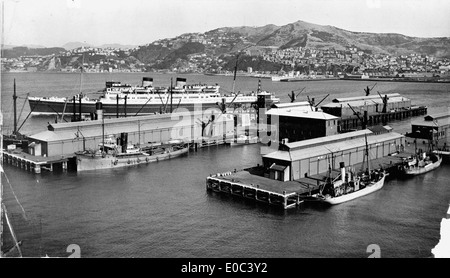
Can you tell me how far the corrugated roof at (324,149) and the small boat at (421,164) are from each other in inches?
88.5

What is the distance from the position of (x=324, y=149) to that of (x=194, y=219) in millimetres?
8868

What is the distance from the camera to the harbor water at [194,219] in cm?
1602

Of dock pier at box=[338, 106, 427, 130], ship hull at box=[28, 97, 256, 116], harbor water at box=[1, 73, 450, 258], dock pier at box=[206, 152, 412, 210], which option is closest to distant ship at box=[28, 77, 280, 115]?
ship hull at box=[28, 97, 256, 116]

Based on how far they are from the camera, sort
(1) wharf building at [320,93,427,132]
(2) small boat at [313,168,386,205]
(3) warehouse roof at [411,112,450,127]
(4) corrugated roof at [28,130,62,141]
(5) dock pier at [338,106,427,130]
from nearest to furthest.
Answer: (2) small boat at [313,168,386,205], (4) corrugated roof at [28,130,62,141], (3) warehouse roof at [411,112,450,127], (5) dock pier at [338,106,427,130], (1) wharf building at [320,93,427,132]

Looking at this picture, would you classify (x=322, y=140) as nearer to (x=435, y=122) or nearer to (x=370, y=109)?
A: (x=435, y=122)

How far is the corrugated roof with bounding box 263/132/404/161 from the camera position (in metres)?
23.0

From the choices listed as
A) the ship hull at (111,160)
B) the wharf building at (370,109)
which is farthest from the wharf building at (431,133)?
the ship hull at (111,160)

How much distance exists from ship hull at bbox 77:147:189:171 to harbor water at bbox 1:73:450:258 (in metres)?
0.79

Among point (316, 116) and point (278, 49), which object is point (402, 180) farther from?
point (278, 49)

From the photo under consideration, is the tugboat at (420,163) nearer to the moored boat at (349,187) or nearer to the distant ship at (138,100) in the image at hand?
the moored boat at (349,187)

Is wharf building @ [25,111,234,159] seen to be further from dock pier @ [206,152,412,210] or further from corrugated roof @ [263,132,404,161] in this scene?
corrugated roof @ [263,132,404,161]

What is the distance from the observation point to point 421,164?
1055 inches
